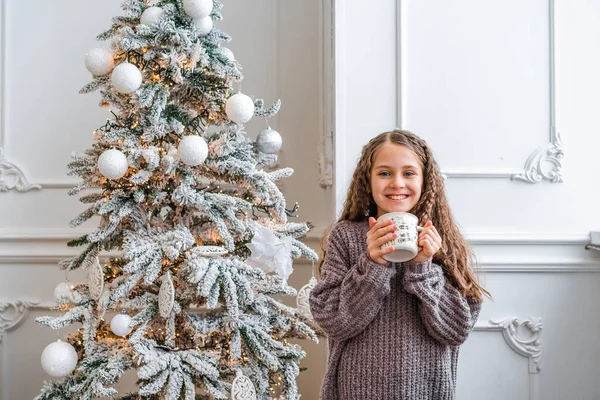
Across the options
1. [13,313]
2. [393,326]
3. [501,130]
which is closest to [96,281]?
[393,326]

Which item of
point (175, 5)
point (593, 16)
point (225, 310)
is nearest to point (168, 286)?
point (225, 310)

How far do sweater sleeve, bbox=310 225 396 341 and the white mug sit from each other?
0.06 m

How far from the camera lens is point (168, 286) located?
72.3 inches

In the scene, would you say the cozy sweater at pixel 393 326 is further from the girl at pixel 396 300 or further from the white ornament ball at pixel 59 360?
the white ornament ball at pixel 59 360

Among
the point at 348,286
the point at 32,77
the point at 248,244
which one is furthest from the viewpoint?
the point at 32,77

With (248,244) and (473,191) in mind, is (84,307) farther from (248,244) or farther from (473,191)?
(473,191)

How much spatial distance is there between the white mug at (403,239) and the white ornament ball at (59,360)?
1107 mm

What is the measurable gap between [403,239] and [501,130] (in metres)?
1.23

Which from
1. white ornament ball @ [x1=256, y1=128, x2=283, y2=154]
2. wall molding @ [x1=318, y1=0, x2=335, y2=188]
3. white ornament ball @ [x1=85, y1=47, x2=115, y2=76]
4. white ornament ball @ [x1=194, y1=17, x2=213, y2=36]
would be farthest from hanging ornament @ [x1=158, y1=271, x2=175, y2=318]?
wall molding @ [x1=318, y1=0, x2=335, y2=188]

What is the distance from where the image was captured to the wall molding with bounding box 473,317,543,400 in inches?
91.2

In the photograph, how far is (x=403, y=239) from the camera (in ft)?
4.22

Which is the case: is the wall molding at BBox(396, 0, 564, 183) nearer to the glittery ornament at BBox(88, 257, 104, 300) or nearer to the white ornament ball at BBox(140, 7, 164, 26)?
the white ornament ball at BBox(140, 7, 164, 26)

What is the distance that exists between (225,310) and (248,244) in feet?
0.69

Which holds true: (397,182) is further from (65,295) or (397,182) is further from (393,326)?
(65,295)
